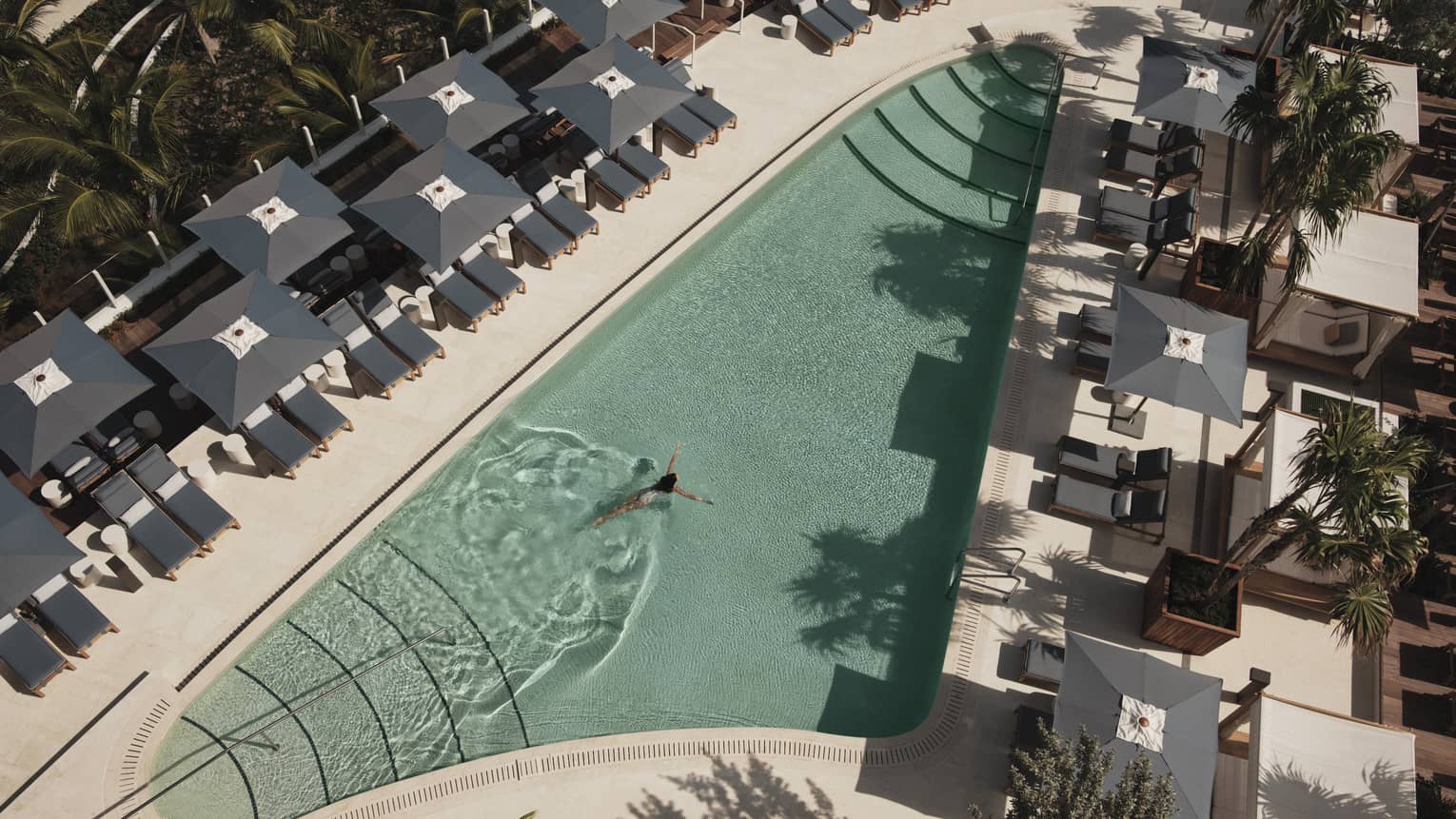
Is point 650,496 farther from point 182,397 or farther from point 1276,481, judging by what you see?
point 1276,481

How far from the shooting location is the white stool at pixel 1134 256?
2022cm

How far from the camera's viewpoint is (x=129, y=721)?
555 inches

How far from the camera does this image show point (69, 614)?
14.4 m

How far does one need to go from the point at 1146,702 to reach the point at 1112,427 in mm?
5626

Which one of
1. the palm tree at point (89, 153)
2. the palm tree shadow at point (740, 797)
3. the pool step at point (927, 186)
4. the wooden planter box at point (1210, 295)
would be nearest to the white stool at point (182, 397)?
the palm tree at point (89, 153)

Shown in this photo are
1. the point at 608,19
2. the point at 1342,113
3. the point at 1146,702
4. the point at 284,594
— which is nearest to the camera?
the point at 1146,702

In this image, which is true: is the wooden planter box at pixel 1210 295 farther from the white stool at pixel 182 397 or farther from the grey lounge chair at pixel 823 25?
the white stool at pixel 182 397

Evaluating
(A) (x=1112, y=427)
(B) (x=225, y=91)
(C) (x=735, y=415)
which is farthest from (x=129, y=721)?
(A) (x=1112, y=427)

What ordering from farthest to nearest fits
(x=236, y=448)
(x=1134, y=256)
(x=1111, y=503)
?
1. (x=1134, y=256)
2. (x=1111, y=503)
3. (x=236, y=448)

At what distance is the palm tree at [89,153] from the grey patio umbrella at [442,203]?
387 cm

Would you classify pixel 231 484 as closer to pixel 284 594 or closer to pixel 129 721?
pixel 284 594

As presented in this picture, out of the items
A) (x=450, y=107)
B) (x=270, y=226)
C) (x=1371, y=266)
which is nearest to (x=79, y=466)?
(x=270, y=226)

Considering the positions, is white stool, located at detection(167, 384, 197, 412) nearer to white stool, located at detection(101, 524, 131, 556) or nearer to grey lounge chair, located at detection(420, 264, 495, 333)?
white stool, located at detection(101, 524, 131, 556)

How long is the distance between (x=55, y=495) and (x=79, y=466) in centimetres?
53
